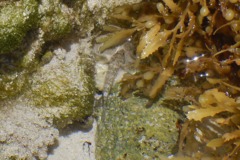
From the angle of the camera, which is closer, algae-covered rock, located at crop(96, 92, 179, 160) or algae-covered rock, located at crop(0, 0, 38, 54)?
algae-covered rock, located at crop(0, 0, 38, 54)

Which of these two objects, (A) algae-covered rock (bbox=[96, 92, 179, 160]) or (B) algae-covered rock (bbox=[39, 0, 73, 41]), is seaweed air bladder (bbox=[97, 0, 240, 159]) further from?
(B) algae-covered rock (bbox=[39, 0, 73, 41])

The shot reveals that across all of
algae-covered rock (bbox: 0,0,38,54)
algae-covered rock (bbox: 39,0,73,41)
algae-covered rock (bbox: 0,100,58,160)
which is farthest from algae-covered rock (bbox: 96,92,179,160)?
algae-covered rock (bbox: 0,0,38,54)

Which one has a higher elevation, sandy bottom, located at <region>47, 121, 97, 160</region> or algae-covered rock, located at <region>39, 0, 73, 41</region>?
algae-covered rock, located at <region>39, 0, 73, 41</region>

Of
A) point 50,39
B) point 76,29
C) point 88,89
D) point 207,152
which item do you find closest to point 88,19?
point 76,29

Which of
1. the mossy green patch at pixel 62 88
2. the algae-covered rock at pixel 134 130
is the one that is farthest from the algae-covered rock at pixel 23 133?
the algae-covered rock at pixel 134 130

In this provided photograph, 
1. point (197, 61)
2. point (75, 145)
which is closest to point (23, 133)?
point (75, 145)

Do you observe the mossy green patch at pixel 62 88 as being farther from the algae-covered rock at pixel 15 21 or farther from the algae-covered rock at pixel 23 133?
the algae-covered rock at pixel 15 21

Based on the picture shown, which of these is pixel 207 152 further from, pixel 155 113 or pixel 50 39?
pixel 50 39

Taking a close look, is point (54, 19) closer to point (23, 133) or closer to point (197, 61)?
point (23, 133)
